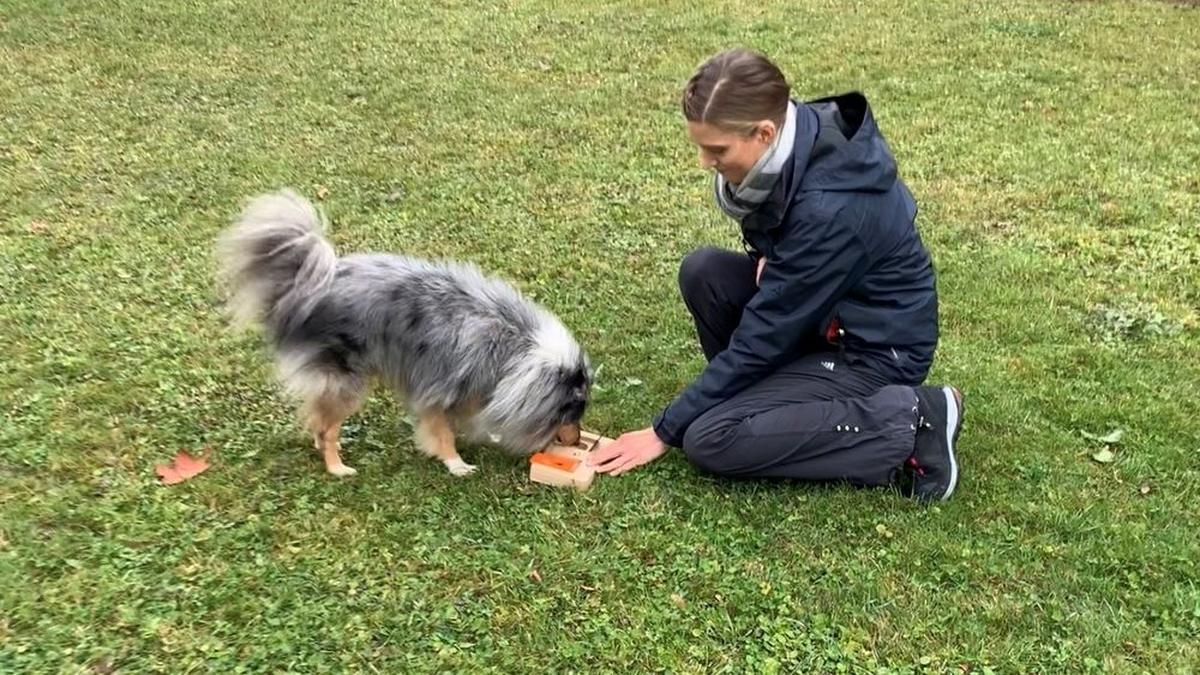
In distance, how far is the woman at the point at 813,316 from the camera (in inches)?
129

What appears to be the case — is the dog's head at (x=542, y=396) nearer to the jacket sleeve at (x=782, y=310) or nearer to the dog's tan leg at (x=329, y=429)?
the jacket sleeve at (x=782, y=310)

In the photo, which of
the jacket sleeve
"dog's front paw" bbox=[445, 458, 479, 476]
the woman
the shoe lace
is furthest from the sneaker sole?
"dog's front paw" bbox=[445, 458, 479, 476]

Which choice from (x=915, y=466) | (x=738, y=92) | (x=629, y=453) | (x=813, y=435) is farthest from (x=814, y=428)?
(x=738, y=92)

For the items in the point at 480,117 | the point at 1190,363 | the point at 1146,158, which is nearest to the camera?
the point at 1190,363

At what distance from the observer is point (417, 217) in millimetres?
6168

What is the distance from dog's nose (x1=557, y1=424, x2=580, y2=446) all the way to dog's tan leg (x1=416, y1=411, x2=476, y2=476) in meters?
0.37

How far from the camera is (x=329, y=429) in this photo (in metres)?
3.71

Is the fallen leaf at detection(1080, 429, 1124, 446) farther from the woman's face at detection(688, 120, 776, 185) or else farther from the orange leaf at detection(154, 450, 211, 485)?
the orange leaf at detection(154, 450, 211, 485)

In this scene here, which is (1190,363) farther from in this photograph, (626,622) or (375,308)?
(375,308)

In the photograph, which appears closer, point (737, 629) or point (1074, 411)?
point (737, 629)

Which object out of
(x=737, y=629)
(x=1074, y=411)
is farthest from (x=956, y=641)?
(x=1074, y=411)

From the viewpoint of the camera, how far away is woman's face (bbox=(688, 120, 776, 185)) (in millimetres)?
3203

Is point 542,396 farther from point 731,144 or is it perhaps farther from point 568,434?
point 731,144

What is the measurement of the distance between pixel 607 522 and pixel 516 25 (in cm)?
815
